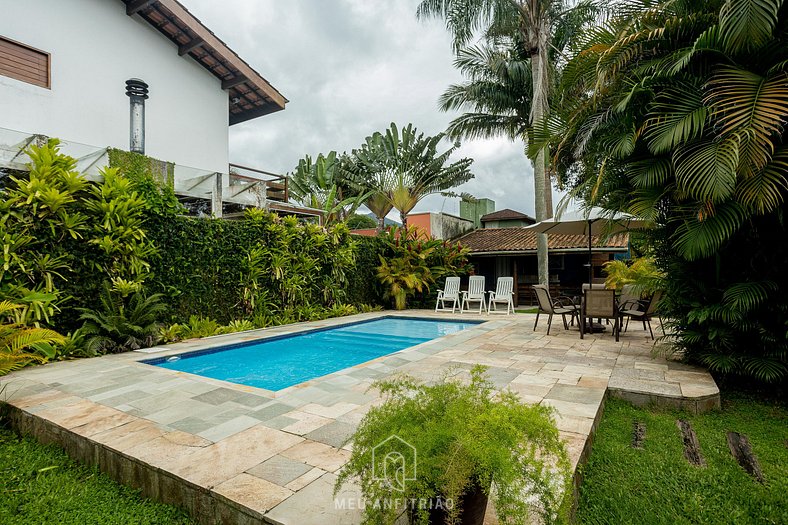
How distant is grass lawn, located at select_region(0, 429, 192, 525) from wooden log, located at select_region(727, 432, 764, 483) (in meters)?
3.95

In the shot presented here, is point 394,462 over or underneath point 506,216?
underneath

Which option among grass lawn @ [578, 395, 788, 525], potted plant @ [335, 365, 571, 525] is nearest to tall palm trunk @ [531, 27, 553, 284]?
grass lawn @ [578, 395, 788, 525]

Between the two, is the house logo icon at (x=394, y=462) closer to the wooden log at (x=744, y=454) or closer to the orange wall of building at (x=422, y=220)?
the wooden log at (x=744, y=454)

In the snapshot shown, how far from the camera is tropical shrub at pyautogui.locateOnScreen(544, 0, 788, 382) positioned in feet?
A: 13.0

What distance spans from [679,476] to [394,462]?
7.97ft

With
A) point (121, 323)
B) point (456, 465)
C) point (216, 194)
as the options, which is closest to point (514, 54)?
point (216, 194)

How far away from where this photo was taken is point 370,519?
1.80 meters

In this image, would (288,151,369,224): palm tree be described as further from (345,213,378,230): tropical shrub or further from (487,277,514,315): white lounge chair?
(345,213,378,230): tropical shrub

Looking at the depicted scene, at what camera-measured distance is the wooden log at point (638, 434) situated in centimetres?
354

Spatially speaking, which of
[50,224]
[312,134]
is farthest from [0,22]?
[312,134]

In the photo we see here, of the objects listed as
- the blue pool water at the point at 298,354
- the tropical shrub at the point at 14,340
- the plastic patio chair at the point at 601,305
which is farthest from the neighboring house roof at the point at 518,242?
the tropical shrub at the point at 14,340

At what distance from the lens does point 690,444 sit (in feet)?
11.6

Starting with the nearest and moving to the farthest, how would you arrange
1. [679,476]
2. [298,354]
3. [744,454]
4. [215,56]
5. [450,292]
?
1. [679,476]
2. [744,454]
3. [298,354]
4. [215,56]
5. [450,292]

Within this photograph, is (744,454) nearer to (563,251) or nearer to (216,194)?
(216,194)
